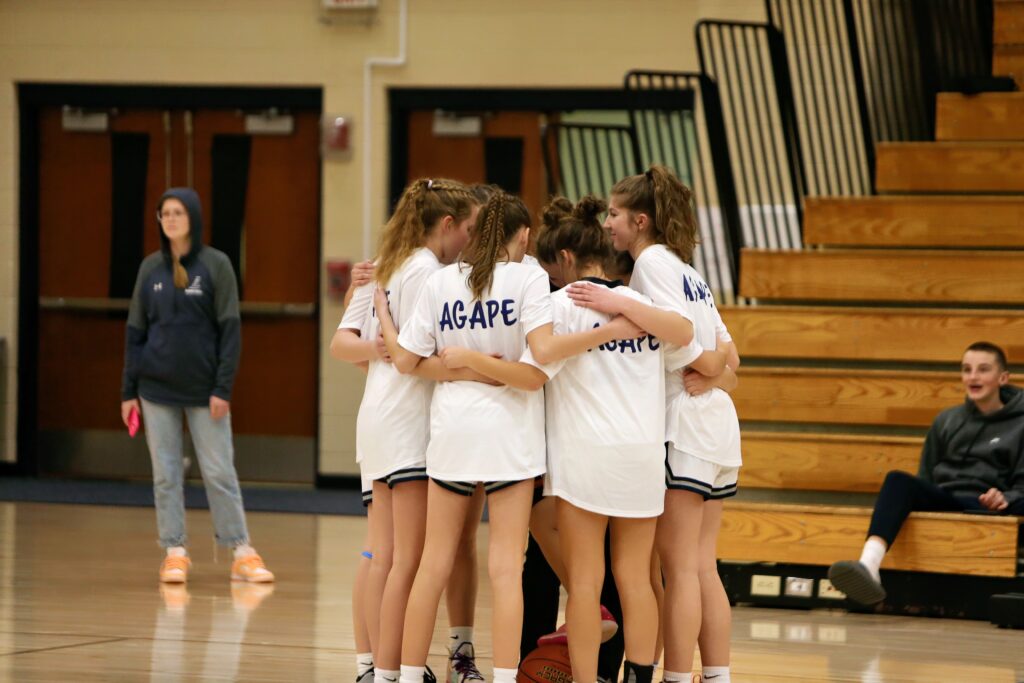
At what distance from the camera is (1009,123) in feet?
21.7

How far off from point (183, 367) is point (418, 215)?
212 centimetres

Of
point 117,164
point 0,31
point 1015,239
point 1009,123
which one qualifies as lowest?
point 1015,239

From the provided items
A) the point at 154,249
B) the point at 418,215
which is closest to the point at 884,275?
the point at 418,215

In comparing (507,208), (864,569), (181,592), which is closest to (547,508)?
(507,208)

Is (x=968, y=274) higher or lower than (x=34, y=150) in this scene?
lower

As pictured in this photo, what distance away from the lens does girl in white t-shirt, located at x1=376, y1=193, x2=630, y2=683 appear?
3.15 metres

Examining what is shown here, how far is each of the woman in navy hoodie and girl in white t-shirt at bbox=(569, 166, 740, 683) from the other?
239 centimetres

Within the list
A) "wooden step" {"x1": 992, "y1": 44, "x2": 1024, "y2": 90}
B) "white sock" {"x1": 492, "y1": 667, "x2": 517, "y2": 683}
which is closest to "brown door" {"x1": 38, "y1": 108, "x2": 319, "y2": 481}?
"wooden step" {"x1": 992, "y1": 44, "x2": 1024, "y2": 90}

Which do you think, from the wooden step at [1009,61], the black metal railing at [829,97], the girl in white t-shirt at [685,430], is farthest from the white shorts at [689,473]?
the wooden step at [1009,61]

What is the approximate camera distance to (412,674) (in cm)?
318

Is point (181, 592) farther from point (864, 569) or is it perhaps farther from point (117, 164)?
point (117, 164)

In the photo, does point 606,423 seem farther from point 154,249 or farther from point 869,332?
point 154,249

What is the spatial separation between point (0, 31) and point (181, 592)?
197 inches

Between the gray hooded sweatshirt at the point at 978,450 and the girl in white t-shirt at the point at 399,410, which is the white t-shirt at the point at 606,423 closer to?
the girl in white t-shirt at the point at 399,410
